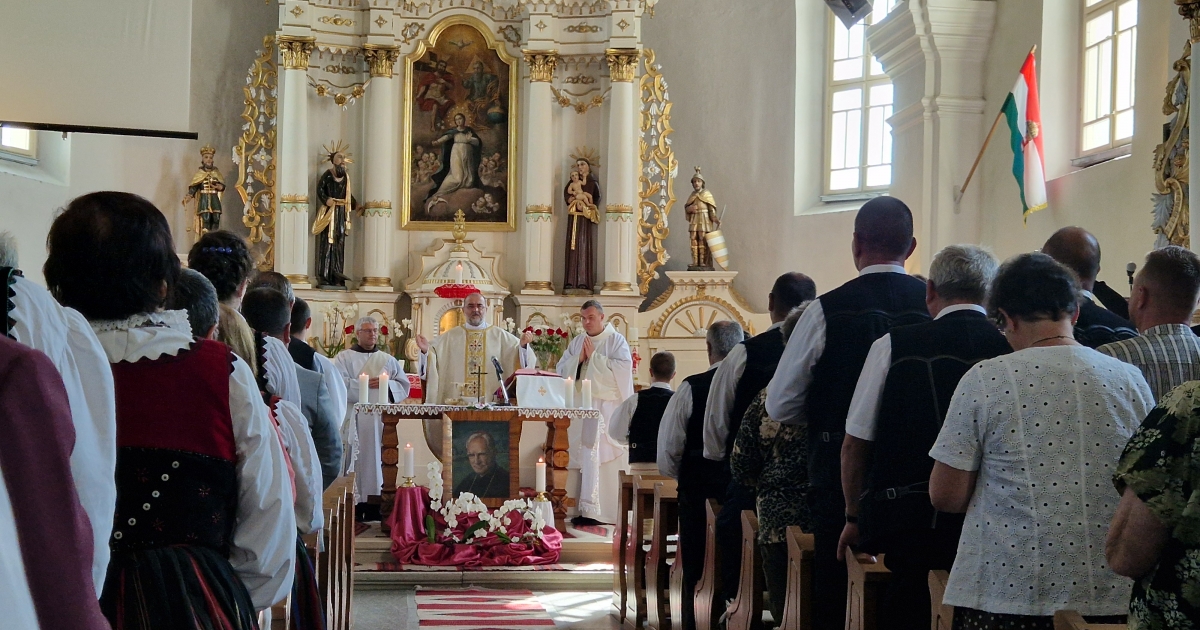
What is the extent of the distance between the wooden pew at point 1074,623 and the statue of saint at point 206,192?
12.1 m

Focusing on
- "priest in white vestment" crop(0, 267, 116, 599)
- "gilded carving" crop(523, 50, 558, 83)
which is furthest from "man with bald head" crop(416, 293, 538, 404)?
"priest in white vestment" crop(0, 267, 116, 599)

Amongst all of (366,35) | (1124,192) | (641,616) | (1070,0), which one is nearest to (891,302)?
(641,616)

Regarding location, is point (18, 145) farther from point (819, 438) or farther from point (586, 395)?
point (819, 438)

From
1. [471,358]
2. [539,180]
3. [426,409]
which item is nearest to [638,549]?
[426,409]

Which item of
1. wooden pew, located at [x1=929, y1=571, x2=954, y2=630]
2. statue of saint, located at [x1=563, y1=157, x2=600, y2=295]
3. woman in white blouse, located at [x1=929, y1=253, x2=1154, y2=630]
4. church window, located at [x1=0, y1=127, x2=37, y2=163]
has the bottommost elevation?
wooden pew, located at [x1=929, y1=571, x2=954, y2=630]

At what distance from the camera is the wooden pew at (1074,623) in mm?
2508

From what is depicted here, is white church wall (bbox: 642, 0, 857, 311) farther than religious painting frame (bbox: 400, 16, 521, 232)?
Yes

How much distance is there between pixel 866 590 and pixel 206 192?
11392 mm

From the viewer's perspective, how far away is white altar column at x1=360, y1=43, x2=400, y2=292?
46.7ft

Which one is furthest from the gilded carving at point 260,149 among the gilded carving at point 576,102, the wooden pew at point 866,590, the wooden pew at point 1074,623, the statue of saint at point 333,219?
the wooden pew at point 1074,623

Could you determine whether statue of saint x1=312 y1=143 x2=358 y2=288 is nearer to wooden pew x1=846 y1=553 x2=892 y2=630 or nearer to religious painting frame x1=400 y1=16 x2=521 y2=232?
religious painting frame x1=400 y1=16 x2=521 y2=232

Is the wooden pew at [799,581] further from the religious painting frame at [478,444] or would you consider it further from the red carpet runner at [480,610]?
the religious painting frame at [478,444]

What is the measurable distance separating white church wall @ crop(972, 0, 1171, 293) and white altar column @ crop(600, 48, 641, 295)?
14.6 feet

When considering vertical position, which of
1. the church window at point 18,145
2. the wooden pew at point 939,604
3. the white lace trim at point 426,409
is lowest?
the white lace trim at point 426,409
